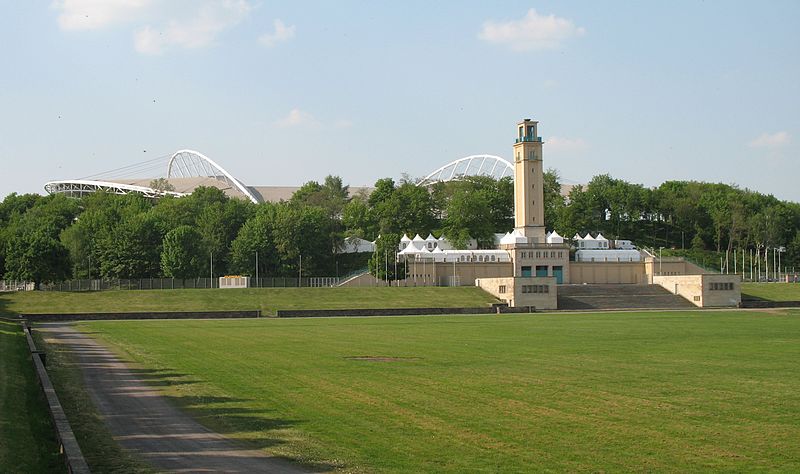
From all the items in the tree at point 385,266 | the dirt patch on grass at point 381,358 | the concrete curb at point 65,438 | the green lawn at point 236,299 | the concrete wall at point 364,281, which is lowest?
the dirt patch on grass at point 381,358

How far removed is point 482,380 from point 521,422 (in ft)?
23.8

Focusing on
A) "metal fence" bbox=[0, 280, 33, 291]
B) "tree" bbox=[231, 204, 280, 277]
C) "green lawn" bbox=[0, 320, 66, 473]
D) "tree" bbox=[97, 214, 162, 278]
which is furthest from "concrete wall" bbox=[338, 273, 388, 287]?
"green lawn" bbox=[0, 320, 66, 473]

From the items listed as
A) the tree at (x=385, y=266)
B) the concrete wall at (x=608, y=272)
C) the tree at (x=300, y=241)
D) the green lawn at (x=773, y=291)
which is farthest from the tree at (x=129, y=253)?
the green lawn at (x=773, y=291)

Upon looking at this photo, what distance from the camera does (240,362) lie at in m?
33.4

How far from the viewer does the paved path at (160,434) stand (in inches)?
642

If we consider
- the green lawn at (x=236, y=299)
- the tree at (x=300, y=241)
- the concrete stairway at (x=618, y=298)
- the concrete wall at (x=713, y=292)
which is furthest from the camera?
the tree at (x=300, y=241)

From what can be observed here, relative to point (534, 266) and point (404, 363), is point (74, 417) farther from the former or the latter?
point (534, 266)

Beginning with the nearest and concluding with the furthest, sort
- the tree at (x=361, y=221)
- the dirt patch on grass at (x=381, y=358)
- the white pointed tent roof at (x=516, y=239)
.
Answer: the dirt patch on grass at (x=381, y=358), the white pointed tent roof at (x=516, y=239), the tree at (x=361, y=221)

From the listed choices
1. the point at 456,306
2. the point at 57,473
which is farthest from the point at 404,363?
the point at 456,306

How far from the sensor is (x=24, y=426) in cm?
1948

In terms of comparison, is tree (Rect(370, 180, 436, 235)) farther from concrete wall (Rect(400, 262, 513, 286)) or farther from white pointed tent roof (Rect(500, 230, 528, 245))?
concrete wall (Rect(400, 262, 513, 286))

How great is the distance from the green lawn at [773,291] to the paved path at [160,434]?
250ft

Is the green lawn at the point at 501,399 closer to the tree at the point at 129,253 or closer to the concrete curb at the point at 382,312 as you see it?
the concrete curb at the point at 382,312

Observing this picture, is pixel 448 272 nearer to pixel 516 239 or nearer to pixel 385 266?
pixel 385 266
